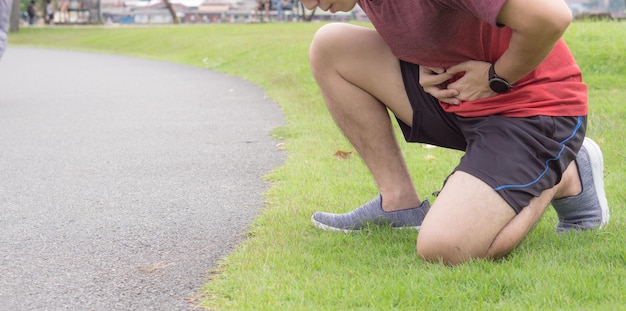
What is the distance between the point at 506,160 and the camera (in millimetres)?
2939

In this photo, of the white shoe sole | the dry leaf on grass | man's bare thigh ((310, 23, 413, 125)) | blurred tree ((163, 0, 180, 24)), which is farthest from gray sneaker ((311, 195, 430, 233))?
blurred tree ((163, 0, 180, 24))

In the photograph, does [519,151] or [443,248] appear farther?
[519,151]

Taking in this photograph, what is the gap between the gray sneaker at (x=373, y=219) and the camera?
3400 millimetres

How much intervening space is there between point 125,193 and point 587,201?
7.48 ft

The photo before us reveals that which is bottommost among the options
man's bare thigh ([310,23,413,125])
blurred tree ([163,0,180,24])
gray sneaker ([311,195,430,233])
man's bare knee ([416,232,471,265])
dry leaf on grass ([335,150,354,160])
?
blurred tree ([163,0,180,24])

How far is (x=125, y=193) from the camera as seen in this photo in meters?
4.54

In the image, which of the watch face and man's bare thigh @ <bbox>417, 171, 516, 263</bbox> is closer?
man's bare thigh @ <bbox>417, 171, 516, 263</bbox>

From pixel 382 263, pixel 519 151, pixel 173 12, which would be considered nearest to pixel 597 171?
pixel 519 151

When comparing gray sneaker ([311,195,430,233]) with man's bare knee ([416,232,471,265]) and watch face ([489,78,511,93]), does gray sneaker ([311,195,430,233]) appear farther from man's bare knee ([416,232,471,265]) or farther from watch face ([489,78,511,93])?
watch face ([489,78,511,93])

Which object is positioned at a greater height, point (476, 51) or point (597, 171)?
point (476, 51)

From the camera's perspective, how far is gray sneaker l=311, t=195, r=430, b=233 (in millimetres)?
3400

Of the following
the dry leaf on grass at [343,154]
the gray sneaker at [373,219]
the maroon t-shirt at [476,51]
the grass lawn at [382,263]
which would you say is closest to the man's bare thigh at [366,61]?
the maroon t-shirt at [476,51]

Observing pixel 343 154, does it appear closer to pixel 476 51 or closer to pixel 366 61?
pixel 366 61

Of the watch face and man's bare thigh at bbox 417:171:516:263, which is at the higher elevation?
the watch face
